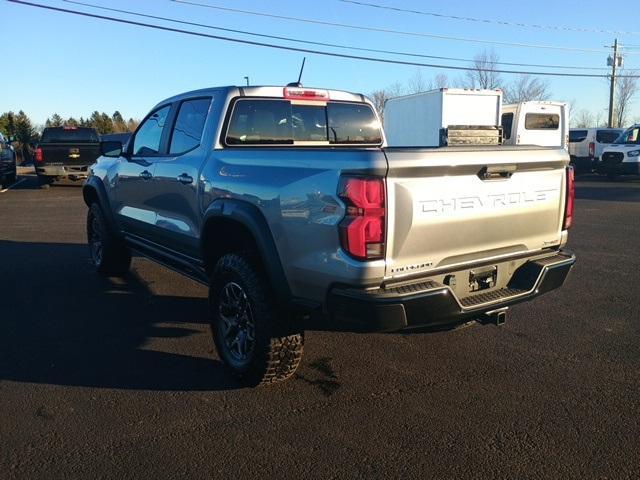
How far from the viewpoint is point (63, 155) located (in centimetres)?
1859

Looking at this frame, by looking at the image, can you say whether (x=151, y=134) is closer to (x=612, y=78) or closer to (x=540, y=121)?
(x=540, y=121)

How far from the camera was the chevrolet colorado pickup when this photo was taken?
3111 millimetres

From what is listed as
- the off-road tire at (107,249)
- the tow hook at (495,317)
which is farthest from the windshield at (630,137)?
the tow hook at (495,317)

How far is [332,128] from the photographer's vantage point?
5.26 meters

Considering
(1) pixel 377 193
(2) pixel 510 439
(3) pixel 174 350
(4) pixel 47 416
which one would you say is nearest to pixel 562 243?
(2) pixel 510 439

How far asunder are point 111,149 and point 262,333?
3.56 m

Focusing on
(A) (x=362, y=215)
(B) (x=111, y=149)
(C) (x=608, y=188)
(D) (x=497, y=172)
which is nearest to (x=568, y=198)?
(D) (x=497, y=172)

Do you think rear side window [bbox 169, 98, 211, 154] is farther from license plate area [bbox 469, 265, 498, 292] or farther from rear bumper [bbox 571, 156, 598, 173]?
rear bumper [bbox 571, 156, 598, 173]

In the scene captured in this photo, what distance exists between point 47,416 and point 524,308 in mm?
4247

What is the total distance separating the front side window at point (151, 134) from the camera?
5.38 m

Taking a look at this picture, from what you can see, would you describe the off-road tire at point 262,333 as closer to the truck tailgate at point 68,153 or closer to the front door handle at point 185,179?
the front door handle at point 185,179

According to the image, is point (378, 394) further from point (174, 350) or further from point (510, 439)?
point (174, 350)

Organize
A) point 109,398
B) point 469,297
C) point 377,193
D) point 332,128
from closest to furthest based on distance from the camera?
point 377,193 → point 469,297 → point 109,398 → point 332,128

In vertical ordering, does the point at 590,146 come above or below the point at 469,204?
below
